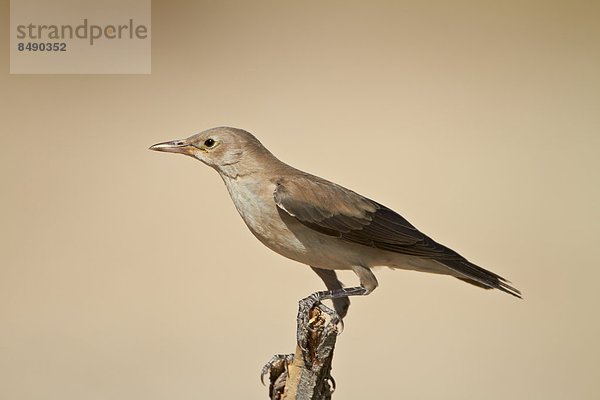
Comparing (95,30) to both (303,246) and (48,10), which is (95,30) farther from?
(303,246)

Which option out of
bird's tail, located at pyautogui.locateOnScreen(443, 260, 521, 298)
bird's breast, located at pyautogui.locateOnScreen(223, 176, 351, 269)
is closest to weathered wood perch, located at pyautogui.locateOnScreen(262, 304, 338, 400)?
bird's breast, located at pyautogui.locateOnScreen(223, 176, 351, 269)

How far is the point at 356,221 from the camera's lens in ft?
7.86

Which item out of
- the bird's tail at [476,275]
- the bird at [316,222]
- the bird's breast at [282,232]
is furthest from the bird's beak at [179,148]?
the bird's tail at [476,275]

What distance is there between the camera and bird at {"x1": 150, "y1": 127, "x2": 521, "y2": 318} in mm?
2328

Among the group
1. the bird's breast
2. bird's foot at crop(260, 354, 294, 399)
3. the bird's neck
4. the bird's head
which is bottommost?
bird's foot at crop(260, 354, 294, 399)

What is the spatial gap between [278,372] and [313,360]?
0.20 m


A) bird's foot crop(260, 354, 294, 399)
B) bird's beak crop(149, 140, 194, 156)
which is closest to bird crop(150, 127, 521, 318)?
bird's beak crop(149, 140, 194, 156)

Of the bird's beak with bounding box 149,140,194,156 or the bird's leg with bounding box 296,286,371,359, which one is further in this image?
the bird's beak with bounding box 149,140,194,156

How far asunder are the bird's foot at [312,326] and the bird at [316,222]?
0.03 meters

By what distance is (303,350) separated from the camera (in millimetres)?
2312

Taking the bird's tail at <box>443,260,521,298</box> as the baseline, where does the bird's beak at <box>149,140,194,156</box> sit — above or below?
above

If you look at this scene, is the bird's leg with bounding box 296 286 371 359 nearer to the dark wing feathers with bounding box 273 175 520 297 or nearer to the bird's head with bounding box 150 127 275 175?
the dark wing feathers with bounding box 273 175 520 297

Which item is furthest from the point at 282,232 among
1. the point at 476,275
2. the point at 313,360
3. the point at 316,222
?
the point at 476,275

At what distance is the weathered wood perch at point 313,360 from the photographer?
2299mm
